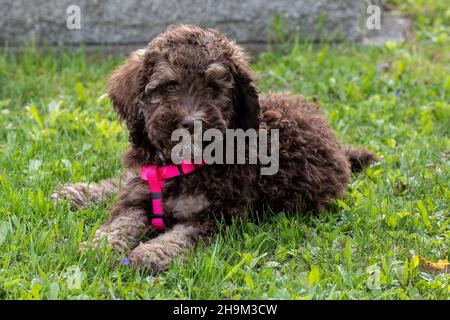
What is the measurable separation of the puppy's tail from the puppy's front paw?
2.09 meters

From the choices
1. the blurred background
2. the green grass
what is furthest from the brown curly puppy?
the blurred background

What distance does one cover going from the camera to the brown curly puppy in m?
4.39

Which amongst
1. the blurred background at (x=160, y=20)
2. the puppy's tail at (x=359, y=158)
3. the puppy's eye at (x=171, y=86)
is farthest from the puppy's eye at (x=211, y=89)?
the blurred background at (x=160, y=20)

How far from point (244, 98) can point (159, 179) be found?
0.75 metres

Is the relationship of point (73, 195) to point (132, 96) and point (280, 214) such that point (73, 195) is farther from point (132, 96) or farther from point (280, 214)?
point (280, 214)

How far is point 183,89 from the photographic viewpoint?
440 cm

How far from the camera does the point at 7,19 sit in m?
7.99

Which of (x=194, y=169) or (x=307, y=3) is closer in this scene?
(x=194, y=169)

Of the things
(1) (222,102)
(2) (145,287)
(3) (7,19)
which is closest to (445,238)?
(1) (222,102)

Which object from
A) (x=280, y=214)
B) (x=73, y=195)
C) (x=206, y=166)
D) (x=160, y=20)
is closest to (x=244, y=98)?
(x=206, y=166)

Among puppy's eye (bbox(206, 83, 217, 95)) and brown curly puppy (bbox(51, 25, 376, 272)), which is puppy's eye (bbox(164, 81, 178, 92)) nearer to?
brown curly puppy (bbox(51, 25, 376, 272))
